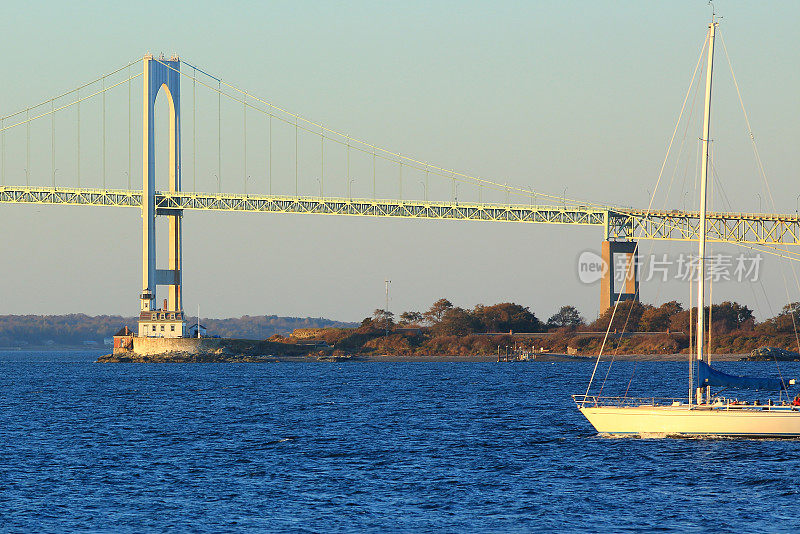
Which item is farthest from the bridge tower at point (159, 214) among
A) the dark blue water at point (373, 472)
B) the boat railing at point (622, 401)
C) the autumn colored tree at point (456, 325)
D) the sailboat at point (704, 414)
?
the sailboat at point (704, 414)

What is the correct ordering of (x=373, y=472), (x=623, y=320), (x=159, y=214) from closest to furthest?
(x=373, y=472) → (x=159, y=214) → (x=623, y=320)

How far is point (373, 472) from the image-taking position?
30594 millimetres

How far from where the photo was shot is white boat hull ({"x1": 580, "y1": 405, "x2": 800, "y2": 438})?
32469 millimetres

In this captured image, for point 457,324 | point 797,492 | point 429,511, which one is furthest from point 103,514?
point 457,324

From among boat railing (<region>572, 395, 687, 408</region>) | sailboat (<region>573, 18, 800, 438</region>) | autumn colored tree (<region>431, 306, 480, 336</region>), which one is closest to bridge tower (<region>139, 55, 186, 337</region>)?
autumn colored tree (<region>431, 306, 480, 336</region>)

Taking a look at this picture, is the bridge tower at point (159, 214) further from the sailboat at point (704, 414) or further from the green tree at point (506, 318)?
the sailboat at point (704, 414)

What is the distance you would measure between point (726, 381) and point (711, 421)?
7.64 feet

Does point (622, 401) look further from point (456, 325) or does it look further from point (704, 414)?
point (456, 325)

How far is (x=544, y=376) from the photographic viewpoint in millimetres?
83312

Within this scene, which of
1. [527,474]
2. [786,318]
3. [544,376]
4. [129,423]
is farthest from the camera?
[786,318]

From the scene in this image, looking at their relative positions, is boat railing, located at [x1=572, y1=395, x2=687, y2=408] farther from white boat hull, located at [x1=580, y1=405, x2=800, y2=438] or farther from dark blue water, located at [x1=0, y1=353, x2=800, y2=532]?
dark blue water, located at [x1=0, y1=353, x2=800, y2=532]

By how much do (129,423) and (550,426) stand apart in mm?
17417

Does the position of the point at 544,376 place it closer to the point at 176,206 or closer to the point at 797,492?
the point at 176,206

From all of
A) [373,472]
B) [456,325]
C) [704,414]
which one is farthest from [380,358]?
[373,472]
